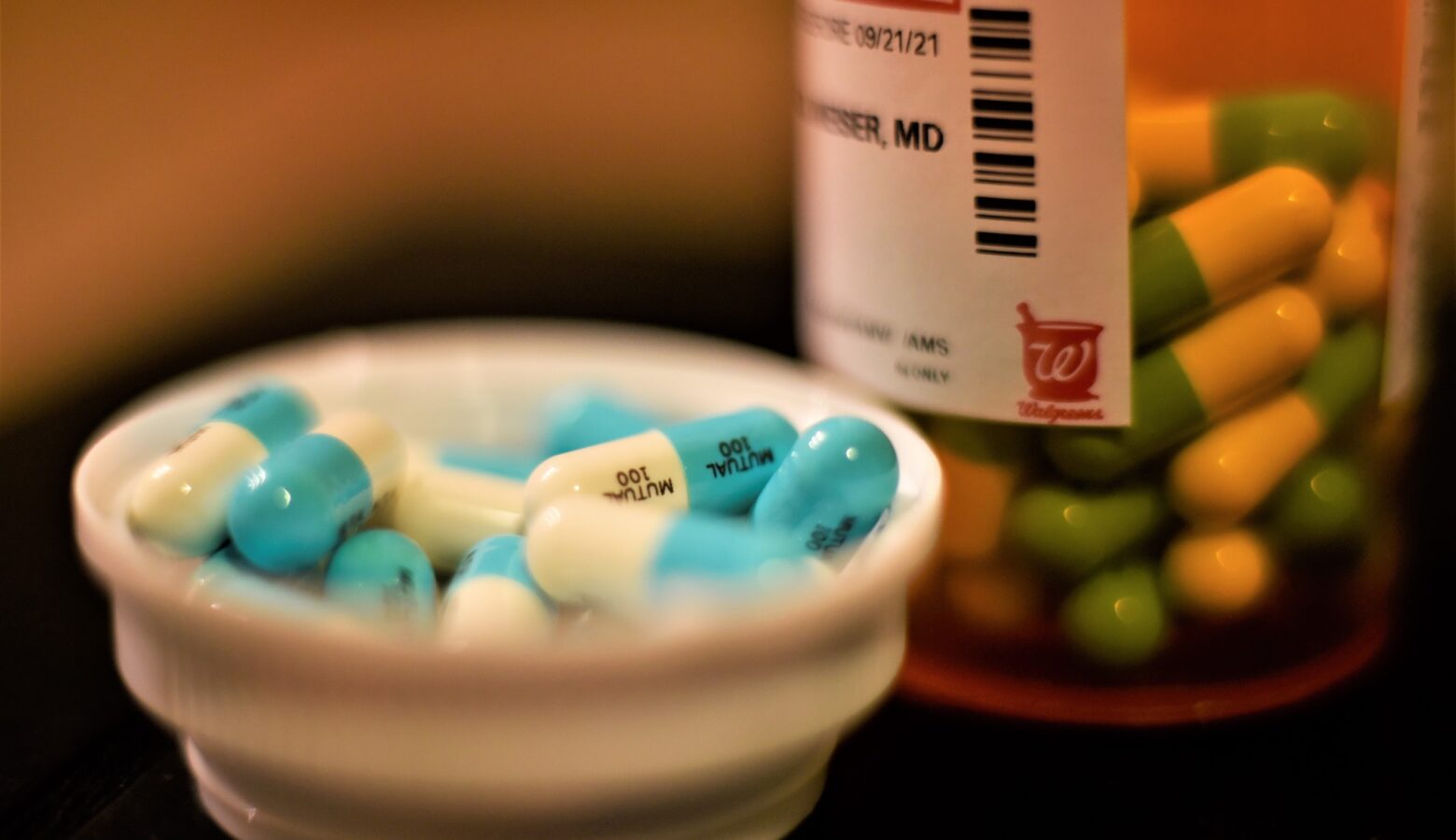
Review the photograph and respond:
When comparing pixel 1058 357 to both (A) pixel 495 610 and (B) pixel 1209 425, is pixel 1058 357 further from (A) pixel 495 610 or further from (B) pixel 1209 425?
(A) pixel 495 610

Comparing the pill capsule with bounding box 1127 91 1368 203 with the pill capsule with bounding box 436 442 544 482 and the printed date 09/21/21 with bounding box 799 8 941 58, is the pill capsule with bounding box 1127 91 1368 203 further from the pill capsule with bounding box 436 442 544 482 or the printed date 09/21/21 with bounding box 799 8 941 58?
the pill capsule with bounding box 436 442 544 482

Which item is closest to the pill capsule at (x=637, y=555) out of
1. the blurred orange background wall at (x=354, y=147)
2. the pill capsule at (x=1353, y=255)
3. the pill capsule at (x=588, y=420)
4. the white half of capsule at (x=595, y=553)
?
the white half of capsule at (x=595, y=553)

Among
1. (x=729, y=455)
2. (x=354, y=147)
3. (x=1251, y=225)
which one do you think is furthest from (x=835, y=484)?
(x=354, y=147)

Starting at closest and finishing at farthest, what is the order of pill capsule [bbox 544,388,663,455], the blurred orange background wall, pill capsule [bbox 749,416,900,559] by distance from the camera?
pill capsule [bbox 749,416,900,559]
pill capsule [bbox 544,388,663,455]
the blurred orange background wall

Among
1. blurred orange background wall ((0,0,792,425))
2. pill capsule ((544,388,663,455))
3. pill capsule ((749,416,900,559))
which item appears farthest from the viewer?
blurred orange background wall ((0,0,792,425))

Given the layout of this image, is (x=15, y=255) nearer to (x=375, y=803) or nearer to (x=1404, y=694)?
(x=375, y=803)

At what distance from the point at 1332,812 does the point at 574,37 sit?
2.66 feet

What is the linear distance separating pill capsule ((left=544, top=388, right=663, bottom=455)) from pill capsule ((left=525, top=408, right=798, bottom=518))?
0.14ft

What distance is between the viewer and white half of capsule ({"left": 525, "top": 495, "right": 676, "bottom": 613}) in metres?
0.45

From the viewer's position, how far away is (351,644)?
0.37 metres

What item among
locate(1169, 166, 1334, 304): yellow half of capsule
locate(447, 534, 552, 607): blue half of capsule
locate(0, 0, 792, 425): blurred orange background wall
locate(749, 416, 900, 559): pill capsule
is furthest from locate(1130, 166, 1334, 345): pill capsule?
locate(0, 0, 792, 425): blurred orange background wall

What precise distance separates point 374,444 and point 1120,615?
0.27 meters

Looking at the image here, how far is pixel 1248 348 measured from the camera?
503 millimetres

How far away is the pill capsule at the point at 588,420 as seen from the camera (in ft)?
1.89
